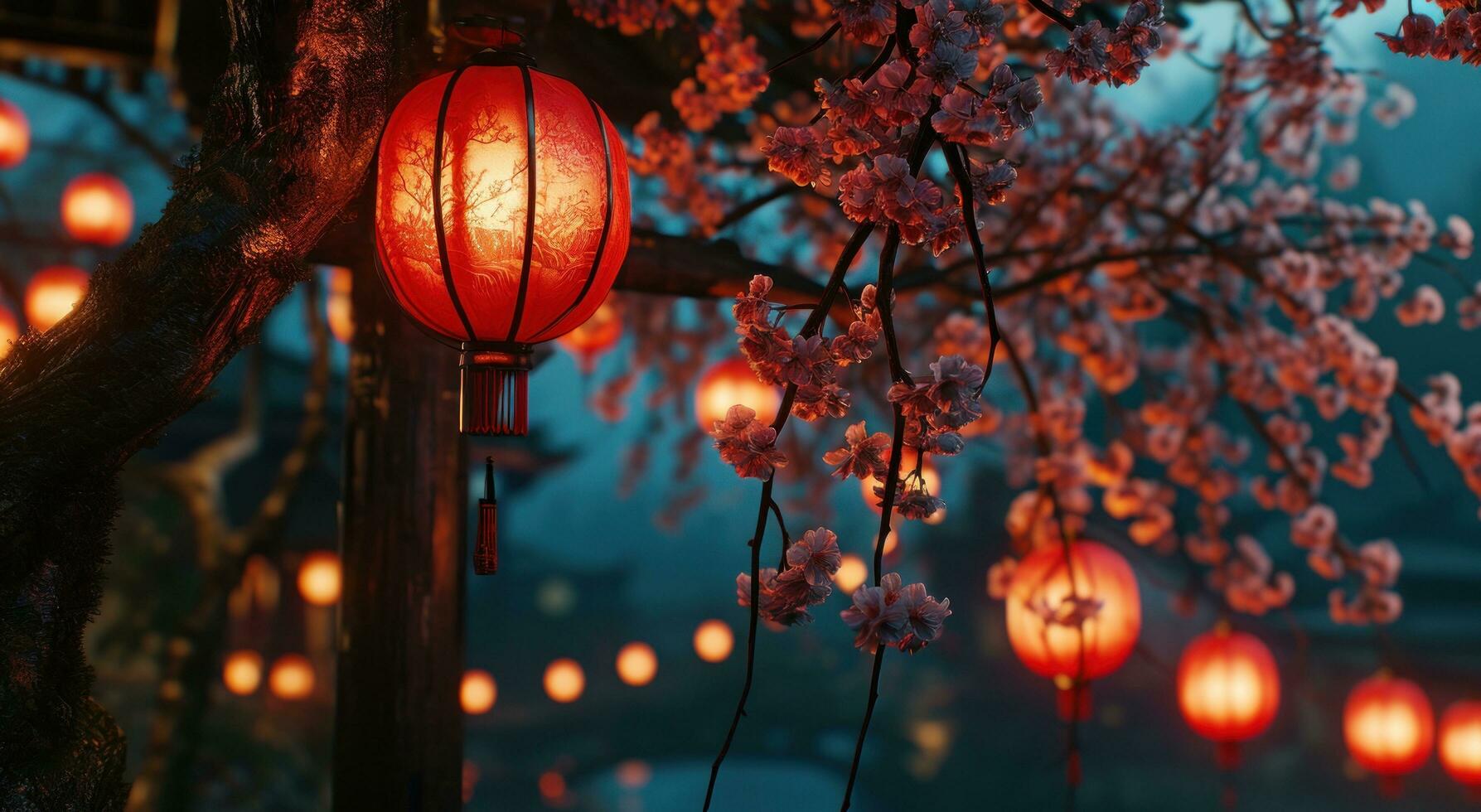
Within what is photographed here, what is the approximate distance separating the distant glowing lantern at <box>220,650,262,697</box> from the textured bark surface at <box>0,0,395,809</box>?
4983 mm

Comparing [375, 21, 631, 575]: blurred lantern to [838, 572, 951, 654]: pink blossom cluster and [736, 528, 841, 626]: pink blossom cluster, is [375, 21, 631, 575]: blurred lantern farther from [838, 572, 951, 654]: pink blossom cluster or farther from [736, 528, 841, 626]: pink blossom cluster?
[838, 572, 951, 654]: pink blossom cluster

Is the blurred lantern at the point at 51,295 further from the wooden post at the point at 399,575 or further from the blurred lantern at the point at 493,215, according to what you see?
the blurred lantern at the point at 493,215

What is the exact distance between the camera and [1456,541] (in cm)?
551

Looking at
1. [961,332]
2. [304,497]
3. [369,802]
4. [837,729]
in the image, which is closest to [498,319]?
[369,802]

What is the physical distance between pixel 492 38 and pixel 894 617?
109 cm

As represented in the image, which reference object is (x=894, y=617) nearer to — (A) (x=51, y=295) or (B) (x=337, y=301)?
(A) (x=51, y=295)

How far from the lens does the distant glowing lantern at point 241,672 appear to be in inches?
235

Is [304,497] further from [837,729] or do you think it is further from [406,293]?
[406,293]

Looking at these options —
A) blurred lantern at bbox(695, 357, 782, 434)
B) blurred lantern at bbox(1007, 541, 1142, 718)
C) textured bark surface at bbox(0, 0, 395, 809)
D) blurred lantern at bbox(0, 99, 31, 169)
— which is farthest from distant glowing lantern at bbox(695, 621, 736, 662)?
textured bark surface at bbox(0, 0, 395, 809)

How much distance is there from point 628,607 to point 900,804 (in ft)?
7.33

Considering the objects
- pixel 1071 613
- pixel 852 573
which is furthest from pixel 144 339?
pixel 852 573

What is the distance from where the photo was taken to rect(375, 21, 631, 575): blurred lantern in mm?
1440

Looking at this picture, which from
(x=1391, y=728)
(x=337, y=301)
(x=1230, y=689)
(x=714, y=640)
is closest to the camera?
(x=1230, y=689)

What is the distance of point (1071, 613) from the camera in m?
2.61
